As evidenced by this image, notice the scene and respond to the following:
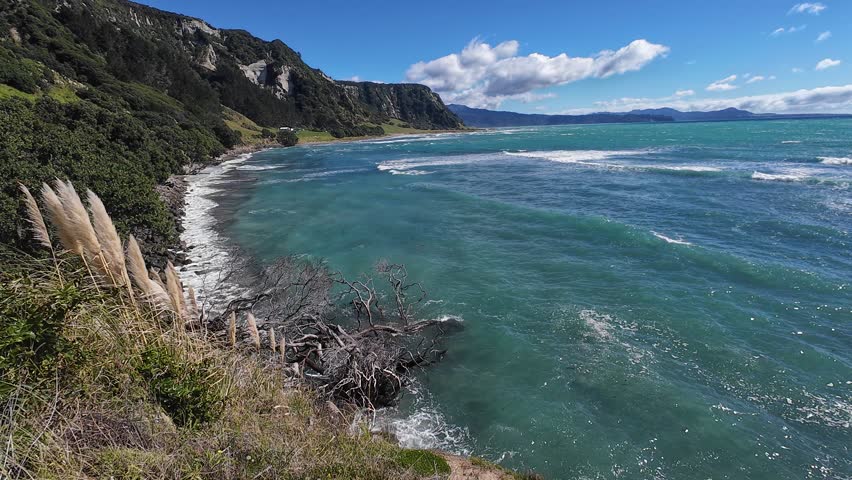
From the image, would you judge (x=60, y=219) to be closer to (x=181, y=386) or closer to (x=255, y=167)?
(x=181, y=386)

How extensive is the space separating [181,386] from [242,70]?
7166 inches

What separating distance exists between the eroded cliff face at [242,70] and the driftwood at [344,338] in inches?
4191

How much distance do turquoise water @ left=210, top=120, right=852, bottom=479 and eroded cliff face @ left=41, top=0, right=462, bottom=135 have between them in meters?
101

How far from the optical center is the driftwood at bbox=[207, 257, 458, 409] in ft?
37.7

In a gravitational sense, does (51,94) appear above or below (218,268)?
above

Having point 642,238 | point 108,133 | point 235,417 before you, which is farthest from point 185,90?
point 235,417

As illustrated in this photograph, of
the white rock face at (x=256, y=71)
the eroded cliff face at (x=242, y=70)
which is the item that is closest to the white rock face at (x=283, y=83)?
the eroded cliff face at (x=242, y=70)

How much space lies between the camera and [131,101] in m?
65.4

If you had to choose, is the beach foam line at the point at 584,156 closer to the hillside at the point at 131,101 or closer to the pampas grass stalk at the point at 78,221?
the hillside at the point at 131,101

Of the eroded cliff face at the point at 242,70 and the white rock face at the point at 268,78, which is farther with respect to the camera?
the white rock face at the point at 268,78

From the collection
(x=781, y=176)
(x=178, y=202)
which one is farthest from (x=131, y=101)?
(x=781, y=176)

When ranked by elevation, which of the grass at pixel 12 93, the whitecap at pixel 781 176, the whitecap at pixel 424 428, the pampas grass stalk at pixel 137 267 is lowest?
the whitecap at pixel 424 428

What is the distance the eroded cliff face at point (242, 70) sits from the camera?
127 m

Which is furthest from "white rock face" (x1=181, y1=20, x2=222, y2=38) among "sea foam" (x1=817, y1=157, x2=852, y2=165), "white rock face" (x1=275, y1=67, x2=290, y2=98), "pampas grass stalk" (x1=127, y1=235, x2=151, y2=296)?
"pampas grass stalk" (x1=127, y1=235, x2=151, y2=296)
